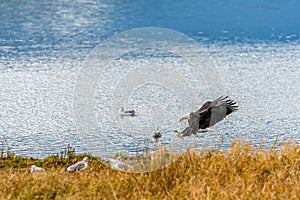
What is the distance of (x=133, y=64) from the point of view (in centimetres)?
1120

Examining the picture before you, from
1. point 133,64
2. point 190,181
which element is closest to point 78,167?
point 190,181

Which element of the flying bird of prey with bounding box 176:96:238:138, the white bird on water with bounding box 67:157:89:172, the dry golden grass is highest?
the flying bird of prey with bounding box 176:96:238:138

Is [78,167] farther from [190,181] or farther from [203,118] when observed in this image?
[190,181]

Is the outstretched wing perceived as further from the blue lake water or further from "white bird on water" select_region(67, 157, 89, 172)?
"white bird on water" select_region(67, 157, 89, 172)

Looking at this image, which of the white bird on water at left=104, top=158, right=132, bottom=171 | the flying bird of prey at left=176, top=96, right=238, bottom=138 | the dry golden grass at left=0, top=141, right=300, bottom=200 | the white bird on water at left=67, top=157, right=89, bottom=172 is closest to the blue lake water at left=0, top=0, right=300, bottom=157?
the flying bird of prey at left=176, top=96, right=238, bottom=138

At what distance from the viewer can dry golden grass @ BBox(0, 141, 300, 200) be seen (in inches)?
138

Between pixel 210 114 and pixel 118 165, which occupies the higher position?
pixel 210 114

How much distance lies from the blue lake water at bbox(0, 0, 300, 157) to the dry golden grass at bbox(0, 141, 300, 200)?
584 millimetres

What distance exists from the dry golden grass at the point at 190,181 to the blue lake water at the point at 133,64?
1.91ft

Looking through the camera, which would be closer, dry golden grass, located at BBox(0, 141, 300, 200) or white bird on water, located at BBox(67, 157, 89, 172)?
dry golden grass, located at BBox(0, 141, 300, 200)

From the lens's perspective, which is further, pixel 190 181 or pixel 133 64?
pixel 133 64

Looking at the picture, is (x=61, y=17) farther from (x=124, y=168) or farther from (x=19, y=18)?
(x=124, y=168)

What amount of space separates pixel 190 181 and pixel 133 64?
7.67 m

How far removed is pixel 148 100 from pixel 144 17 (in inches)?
367
